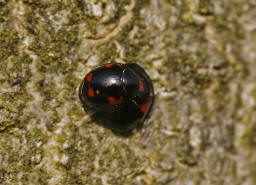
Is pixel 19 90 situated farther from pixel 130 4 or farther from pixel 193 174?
pixel 193 174

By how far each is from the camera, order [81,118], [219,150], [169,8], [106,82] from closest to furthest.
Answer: [106,82] → [81,118] → [169,8] → [219,150]

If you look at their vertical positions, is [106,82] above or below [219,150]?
above

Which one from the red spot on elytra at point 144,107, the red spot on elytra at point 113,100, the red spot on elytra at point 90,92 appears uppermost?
the red spot on elytra at point 90,92

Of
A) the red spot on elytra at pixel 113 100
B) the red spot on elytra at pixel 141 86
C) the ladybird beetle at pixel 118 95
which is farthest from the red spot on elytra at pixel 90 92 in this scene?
the red spot on elytra at pixel 141 86

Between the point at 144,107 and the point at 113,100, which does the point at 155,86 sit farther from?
the point at 113,100

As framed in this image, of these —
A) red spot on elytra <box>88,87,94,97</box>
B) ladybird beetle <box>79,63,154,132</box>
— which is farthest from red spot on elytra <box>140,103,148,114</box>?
red spot on elytra <box>88,87,94,97</box>

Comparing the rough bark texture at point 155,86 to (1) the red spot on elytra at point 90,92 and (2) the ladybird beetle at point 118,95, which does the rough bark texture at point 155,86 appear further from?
(1) the red spot on elytra at point 90,92

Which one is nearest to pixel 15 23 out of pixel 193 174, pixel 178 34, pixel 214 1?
pixel 178 34
